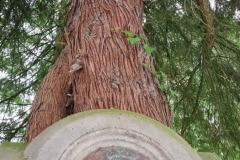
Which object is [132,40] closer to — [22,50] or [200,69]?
[200,69]

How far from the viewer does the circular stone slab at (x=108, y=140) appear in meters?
1.83

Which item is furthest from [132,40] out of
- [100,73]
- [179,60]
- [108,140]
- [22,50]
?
[22,50]

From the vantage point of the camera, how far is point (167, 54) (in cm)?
408

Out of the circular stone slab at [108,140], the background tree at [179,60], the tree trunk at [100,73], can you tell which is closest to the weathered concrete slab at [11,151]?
the circular stone slab at [108,140]

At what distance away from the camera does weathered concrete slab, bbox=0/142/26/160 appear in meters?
2.00

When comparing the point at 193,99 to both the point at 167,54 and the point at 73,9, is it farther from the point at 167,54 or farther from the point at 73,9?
the point at 73,9

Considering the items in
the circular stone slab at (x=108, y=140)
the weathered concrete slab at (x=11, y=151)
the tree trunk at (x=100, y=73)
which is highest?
the tree trunk at (x=100, y=73)

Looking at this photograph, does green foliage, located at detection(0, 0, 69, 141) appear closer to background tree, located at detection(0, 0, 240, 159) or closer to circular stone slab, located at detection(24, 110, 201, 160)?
background tree, located at detection(0, 0, 240, 159)

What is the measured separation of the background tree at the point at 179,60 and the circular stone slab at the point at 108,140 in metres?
1.72

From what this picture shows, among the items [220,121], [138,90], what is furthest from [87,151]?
A: [220,121]

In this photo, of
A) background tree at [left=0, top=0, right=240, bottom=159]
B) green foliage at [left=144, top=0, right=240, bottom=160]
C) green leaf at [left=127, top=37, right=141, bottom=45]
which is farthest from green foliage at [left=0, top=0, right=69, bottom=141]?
green leaf at [left=127, top=37, right=141, bottom=45]

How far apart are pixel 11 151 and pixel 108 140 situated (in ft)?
1.60

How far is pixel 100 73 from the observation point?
252cm

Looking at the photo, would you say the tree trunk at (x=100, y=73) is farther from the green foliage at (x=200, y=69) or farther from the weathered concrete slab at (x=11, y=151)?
the green foliage at (x=200, y=69)
